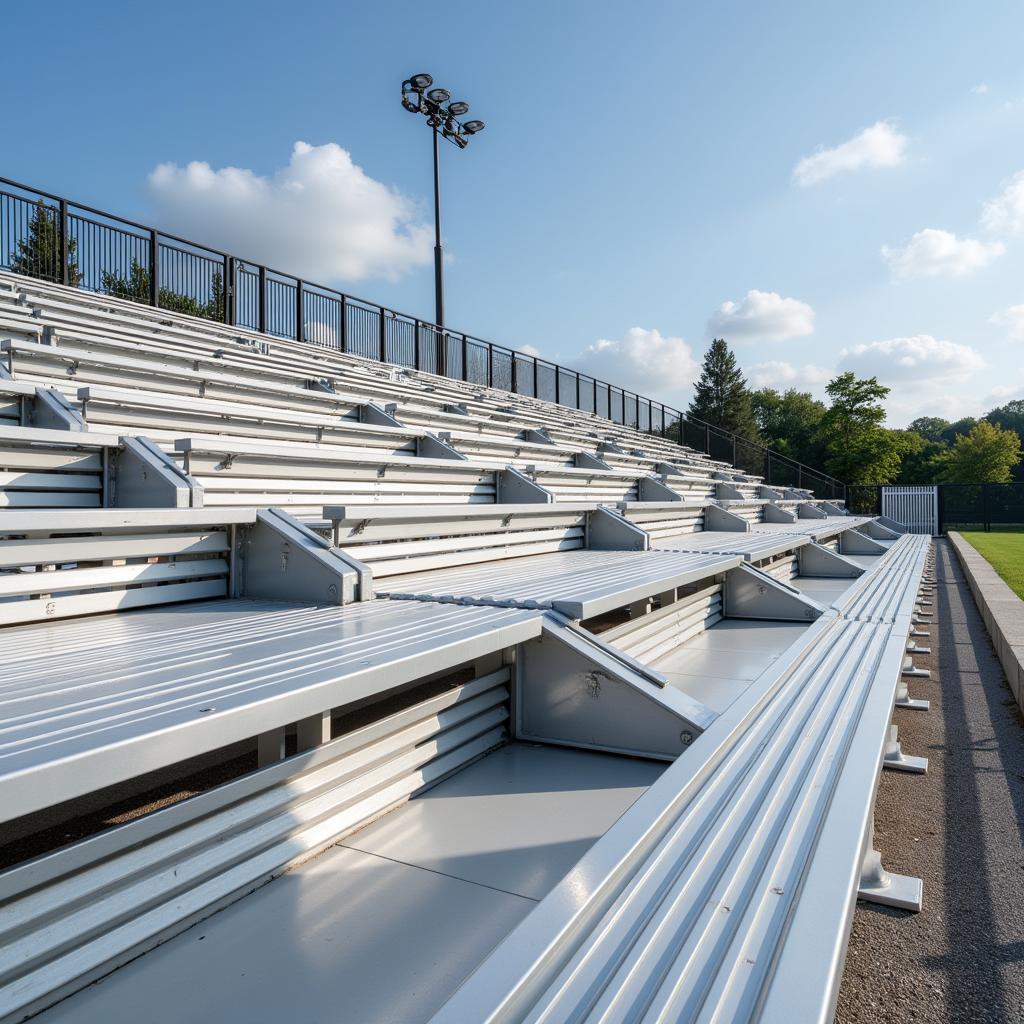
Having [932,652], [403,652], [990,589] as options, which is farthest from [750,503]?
[403,652]

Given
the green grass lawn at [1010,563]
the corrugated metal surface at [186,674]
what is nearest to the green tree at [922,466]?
the green grass lawn at [1010,563]

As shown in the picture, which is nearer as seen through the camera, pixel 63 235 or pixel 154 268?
pixel 63 235

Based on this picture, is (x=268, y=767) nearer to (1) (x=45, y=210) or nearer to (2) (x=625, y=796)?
(2) (x=625, y=796)

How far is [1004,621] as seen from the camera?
5520 mm

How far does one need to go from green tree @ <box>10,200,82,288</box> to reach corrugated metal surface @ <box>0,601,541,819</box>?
7.39 m

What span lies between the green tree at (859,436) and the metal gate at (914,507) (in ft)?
26.4

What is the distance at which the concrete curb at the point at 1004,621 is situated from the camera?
421cm

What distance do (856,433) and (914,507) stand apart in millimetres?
9715

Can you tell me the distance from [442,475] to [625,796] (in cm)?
290

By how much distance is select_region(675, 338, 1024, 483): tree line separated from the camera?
32.9 meters

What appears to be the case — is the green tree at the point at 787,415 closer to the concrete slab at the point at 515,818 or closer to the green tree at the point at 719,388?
the green tree at the point at 719,388

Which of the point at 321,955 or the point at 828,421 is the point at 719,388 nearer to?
the point at 828,421

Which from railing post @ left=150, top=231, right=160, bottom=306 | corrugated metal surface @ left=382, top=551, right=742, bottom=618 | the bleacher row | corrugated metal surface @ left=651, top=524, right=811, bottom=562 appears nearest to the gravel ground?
the bleacher row

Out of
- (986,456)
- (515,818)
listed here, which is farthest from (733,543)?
(986,456)
